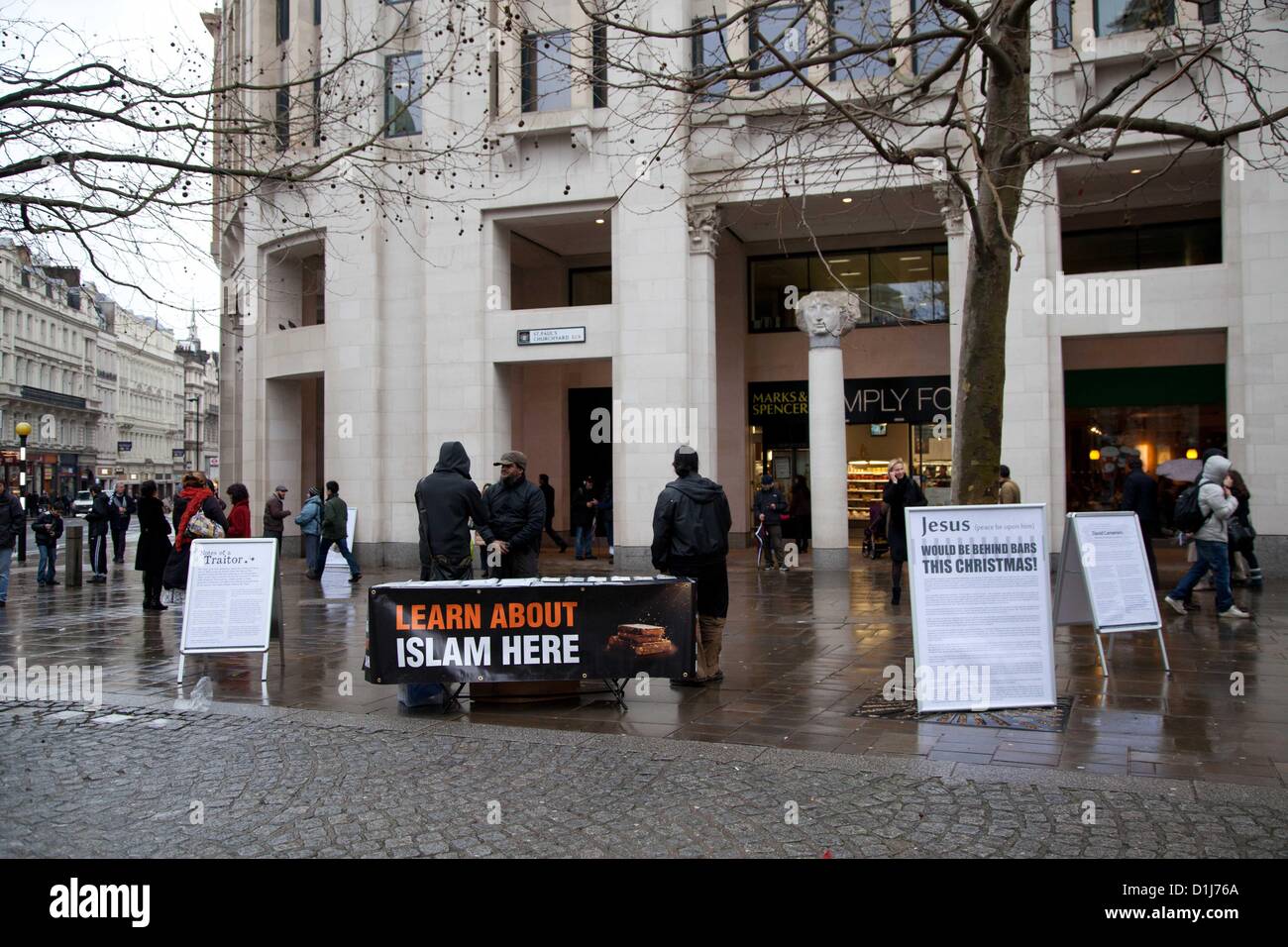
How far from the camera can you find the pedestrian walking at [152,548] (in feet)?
45.7

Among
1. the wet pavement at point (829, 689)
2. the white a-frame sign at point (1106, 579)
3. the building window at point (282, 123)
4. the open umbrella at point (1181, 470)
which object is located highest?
the building window at point (282, 123)

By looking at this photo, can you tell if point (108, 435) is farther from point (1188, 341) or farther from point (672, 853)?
point (672, 853)

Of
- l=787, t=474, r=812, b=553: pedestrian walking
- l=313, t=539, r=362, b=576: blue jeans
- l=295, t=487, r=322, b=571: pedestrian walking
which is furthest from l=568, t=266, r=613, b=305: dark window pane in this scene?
l=313, t=539, r=362, b=576: blue jeans

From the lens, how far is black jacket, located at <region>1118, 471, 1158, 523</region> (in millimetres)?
13312

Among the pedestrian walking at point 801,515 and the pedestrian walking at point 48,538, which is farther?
the pedestrian walking at point 801,515

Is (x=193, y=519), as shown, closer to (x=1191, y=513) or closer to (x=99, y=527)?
(x=99, y=527)

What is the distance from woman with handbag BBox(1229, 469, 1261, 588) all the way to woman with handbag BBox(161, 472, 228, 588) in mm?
13676

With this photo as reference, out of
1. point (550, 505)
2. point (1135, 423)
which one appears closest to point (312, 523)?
point (550, 505)

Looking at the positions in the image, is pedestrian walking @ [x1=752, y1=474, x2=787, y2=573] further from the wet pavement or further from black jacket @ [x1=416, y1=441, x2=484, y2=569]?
black jacket @ [x1=416, y1=441, x2=484, y2=569]

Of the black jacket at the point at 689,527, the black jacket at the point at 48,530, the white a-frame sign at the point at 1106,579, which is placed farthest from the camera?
the black jacket at the point at 48,530

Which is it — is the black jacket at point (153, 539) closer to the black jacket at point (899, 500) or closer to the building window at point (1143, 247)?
the black jacket at point (899, 500)

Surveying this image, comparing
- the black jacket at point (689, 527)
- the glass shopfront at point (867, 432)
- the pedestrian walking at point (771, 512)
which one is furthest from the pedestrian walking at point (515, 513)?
the glass shopfront at point (867, 432)

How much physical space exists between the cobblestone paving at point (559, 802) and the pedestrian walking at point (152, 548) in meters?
7.47

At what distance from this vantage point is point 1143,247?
23.1 meters
